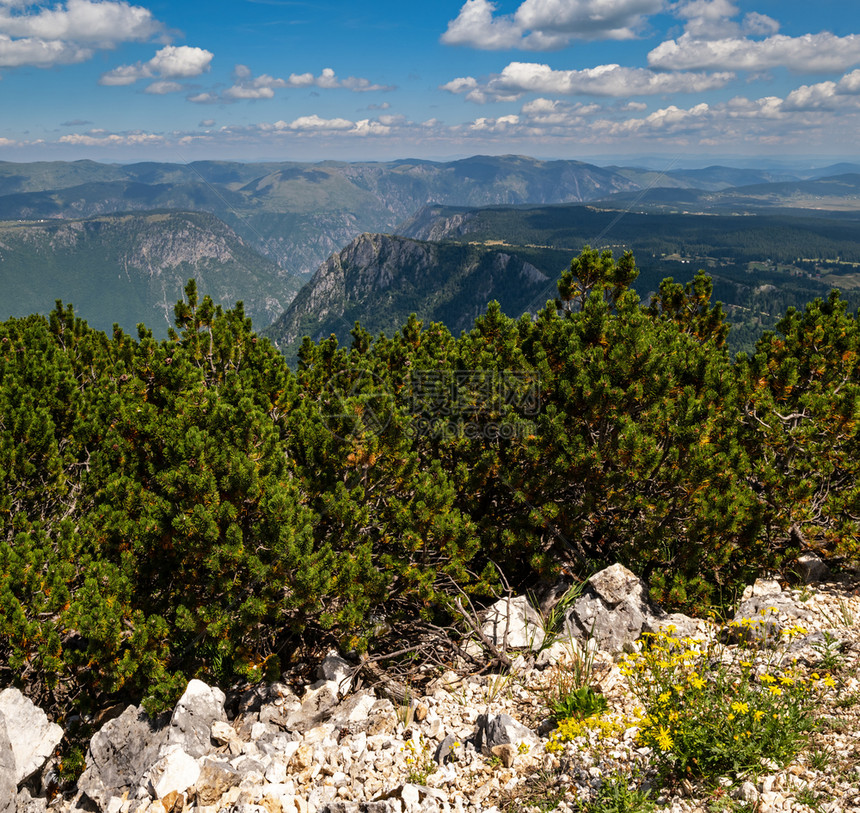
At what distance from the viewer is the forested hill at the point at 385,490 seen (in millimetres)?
9258

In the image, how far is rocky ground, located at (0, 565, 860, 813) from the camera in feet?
20.6

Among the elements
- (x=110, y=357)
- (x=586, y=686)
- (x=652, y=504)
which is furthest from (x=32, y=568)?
(x=652, y=504)

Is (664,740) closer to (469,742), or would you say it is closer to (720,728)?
(720,728)

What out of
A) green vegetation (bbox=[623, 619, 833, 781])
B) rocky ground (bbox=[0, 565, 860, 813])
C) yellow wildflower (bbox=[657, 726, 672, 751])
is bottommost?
rocky ground (bbox=[0, 565, 860, 813])

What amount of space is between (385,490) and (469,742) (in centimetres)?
486

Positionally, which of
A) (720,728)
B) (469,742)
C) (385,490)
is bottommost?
(469,742)

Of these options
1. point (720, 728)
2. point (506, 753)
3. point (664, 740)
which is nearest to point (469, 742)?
point (506, 753)

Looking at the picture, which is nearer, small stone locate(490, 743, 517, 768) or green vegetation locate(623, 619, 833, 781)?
green vegetation locate(623, 619, 833, 781)

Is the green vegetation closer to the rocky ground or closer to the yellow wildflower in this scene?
the yellow wildflower

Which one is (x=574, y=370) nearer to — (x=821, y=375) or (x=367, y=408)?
(x=367, y=408)

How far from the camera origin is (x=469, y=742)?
779 centimetres

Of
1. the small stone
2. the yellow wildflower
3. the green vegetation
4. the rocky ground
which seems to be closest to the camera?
the yellow wildflower

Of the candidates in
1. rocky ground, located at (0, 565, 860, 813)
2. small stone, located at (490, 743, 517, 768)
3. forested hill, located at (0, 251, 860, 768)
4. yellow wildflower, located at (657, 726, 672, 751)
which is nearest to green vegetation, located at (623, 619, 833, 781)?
yellow wildflower, located at (657, 726, 672, 751)

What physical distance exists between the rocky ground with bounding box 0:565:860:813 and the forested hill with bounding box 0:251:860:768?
75 cm
